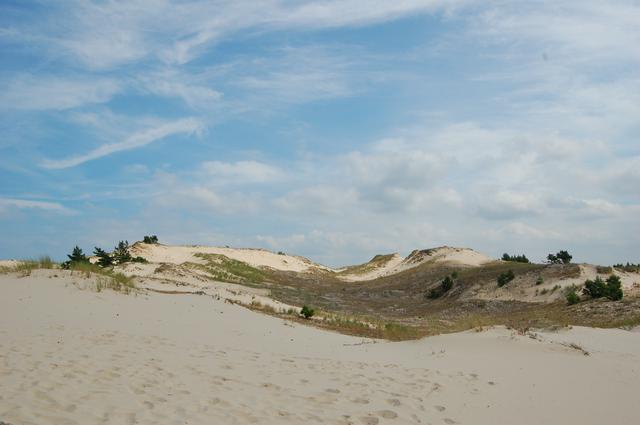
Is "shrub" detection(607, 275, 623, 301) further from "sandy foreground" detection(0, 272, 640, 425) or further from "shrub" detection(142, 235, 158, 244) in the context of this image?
"shrub" detection(142, 235, 158, 244)

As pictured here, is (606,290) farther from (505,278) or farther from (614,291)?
(505,278)

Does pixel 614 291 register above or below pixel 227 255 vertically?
below

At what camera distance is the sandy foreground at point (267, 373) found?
6.45 metres

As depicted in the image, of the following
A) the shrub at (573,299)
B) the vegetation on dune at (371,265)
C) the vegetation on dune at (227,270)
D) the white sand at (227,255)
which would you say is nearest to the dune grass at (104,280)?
the shrub at (573,299)

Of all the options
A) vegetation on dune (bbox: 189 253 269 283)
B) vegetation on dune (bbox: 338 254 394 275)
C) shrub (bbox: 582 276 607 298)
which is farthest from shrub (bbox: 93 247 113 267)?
vegetation on dune (bbox: 338 254 394 275)

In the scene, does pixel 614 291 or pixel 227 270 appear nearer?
pixel 614 291

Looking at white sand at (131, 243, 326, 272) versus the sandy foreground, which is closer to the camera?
the sandy foreground

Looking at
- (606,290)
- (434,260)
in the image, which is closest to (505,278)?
(606,290)

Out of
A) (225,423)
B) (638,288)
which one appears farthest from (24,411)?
(638,288)

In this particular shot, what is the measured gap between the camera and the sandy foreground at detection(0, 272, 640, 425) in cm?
645

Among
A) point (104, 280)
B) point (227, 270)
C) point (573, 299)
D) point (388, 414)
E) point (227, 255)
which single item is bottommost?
point (388, 414)

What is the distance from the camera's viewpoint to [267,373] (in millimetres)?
9180

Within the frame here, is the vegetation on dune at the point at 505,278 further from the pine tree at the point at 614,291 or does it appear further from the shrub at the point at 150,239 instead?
the shrub at the point at 150,239

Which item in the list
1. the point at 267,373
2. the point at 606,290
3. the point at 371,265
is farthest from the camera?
the point at 371,265
